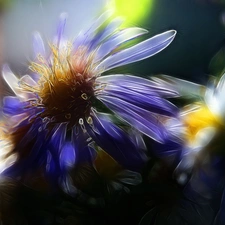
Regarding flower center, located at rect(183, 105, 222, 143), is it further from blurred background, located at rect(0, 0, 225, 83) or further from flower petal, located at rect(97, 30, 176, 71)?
flower petal, located at rect(97, 30, 176, 71)

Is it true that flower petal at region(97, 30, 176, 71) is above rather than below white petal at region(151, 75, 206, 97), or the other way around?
above

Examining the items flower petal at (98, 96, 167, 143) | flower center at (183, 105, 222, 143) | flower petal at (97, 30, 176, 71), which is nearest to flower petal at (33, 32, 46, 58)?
flower petal at (97, 30, 176, 71)

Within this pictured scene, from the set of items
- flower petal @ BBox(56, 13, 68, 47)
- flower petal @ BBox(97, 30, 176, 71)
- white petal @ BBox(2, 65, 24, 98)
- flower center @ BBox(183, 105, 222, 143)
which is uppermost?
flower petal @ BBox(56, 13, 68, 47)

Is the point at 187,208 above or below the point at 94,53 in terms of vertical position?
below

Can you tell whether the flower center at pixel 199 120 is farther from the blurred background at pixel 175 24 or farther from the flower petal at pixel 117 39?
the flower petal at pixel 117 39

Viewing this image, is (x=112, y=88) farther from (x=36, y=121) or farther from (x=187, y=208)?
(x=187, y=208)

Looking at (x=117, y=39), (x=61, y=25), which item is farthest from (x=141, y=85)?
(x=61, y=25)

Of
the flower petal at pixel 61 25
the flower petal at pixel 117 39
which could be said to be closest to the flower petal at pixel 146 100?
the flower petal at pixel 117 39

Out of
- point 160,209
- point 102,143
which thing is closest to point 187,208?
point 160,209
